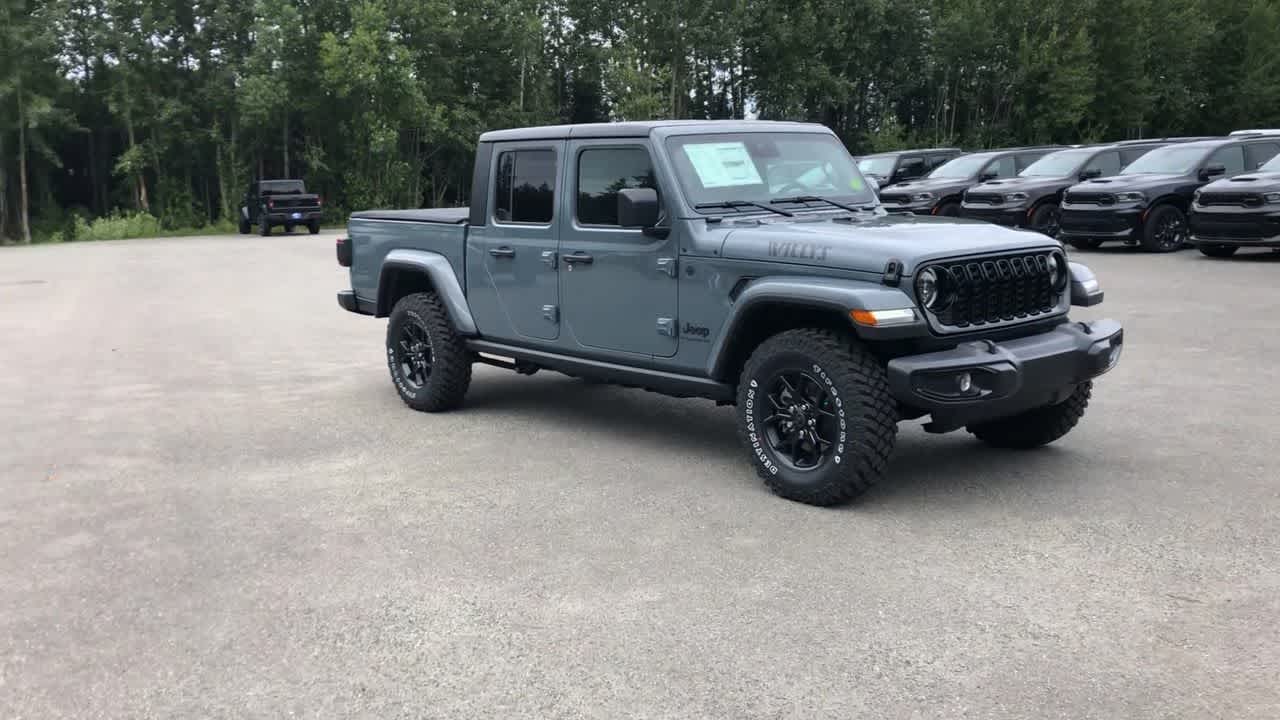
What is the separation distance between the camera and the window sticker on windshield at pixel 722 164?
650cm

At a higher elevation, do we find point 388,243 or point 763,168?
point 763,168

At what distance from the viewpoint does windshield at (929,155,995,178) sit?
2269cm

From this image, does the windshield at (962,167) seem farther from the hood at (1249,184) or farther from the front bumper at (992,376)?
the front bumper at (992,376)

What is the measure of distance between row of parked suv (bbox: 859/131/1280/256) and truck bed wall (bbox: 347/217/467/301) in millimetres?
9613

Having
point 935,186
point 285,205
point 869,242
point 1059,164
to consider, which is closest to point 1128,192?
point 1059,164

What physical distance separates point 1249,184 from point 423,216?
13.2 metres

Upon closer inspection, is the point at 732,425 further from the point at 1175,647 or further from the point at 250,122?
the point at 250,122

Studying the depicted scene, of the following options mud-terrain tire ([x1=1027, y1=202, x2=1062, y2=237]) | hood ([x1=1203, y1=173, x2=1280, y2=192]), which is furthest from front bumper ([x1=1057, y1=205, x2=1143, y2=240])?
hood ([x1=1203, y1=173, x2=1280, y2=192])

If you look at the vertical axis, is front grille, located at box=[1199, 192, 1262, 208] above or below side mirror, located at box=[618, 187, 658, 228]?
above

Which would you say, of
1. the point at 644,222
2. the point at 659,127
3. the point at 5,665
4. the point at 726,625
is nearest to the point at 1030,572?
the point at 726,625

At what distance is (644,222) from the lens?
620 centimetres

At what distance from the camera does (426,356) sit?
8.13 metres

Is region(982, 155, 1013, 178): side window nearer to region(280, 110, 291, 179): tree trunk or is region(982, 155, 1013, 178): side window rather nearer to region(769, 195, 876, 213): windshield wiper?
region(769, 195, 876, 213): windshield wiper

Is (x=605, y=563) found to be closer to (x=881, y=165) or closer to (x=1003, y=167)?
(x=1003, y=167)
